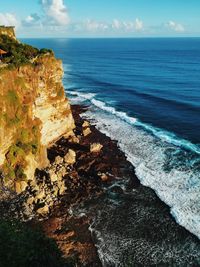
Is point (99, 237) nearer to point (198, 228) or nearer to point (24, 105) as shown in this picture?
point (198, 228)

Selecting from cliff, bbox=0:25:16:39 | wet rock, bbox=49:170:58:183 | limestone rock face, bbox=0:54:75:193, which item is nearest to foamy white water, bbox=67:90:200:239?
wet rock, bbox=49:170:58:183

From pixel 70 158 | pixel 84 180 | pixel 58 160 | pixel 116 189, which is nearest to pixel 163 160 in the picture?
pixel 116 189

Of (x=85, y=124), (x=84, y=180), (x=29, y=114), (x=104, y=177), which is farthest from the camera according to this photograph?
(x=85, y=124)

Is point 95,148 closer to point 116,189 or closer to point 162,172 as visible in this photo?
point 162,172

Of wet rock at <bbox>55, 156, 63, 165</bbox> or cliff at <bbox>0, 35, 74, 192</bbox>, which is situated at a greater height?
cliff at <bbox>0, 35, 74, 192</bbox>

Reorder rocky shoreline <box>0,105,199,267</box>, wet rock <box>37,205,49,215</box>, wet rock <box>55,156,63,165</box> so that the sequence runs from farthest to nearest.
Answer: wet rock <box>55,156,63,165</box> → wet rock <box>37,205,49,215</box> → rocky shoreline <box>0,105,199,267</box>

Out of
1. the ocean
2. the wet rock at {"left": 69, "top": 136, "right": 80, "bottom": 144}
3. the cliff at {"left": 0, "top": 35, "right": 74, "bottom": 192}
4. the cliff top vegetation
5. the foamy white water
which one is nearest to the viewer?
the foamy white water

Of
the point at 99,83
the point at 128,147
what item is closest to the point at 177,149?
the point at 128,147

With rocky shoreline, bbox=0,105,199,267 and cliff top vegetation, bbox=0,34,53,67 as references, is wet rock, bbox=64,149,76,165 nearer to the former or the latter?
rocky shoreline, bbox=0,105,199,267
